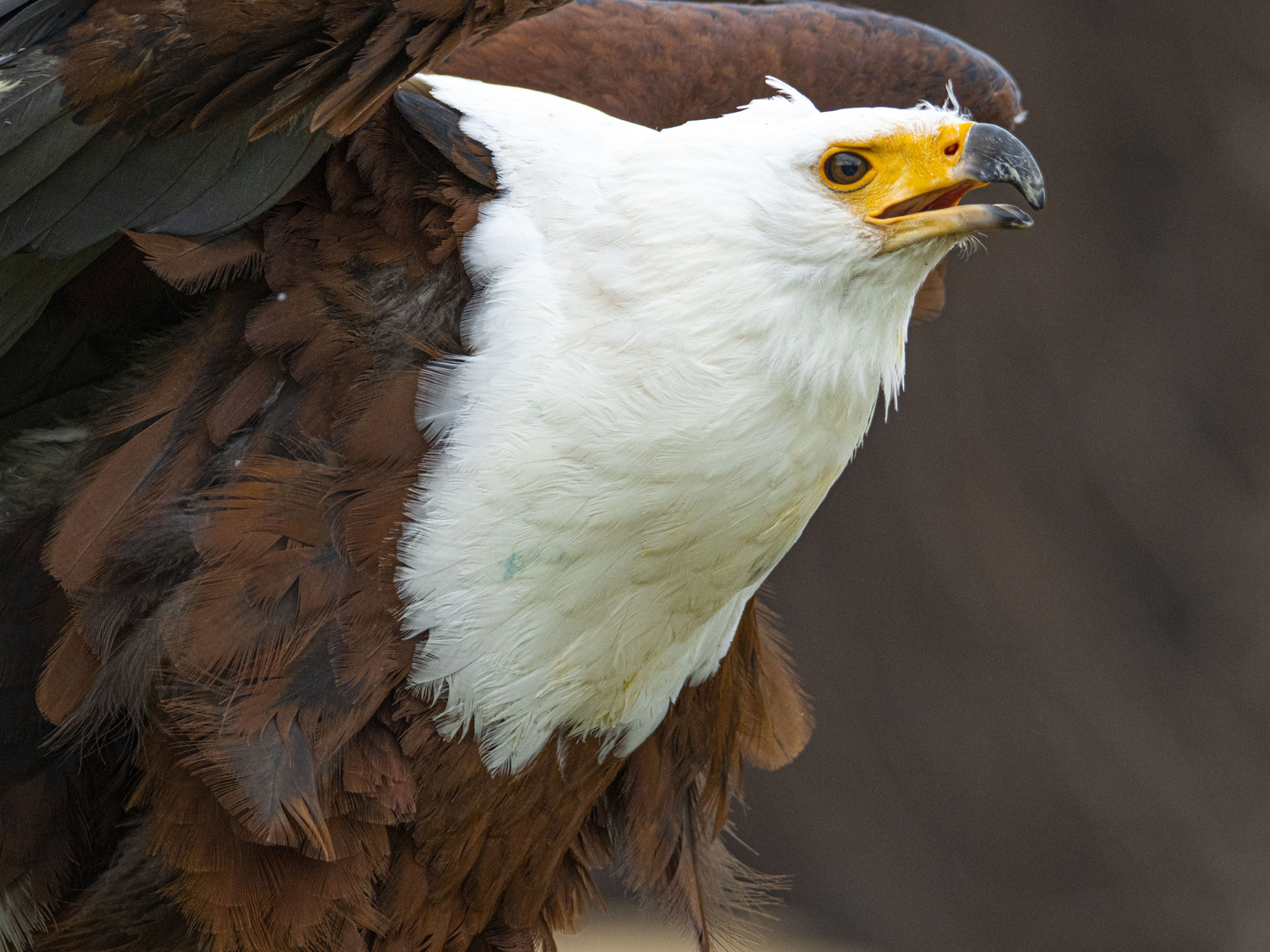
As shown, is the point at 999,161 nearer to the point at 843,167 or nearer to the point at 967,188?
the point at 967,188

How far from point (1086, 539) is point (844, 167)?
274 centimetres

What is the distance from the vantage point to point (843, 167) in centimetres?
161

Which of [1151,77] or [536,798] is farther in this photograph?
[1151,77]

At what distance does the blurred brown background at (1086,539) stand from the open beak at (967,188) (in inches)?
99.5

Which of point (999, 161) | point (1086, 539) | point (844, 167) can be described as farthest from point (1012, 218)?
point (1086, 539)

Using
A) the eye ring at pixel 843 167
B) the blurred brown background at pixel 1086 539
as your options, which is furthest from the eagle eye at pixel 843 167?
the blurred brown background at pixel 1086 539

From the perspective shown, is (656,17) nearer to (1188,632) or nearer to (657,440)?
(657,440)

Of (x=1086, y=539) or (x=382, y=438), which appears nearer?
(x=382, y=438)

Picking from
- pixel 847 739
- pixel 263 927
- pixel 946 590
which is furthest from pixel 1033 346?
pixel 263 927

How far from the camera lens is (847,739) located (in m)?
4.37

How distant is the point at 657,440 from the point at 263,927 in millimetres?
732

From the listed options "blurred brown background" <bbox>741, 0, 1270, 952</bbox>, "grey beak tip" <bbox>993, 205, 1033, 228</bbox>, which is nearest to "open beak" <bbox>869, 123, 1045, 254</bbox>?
"grey beak tip" <bbox>993, 205, 1033, 228</bbox>

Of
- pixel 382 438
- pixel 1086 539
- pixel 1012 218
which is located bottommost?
pixel 1086 539

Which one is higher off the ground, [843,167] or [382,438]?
[843,167]
